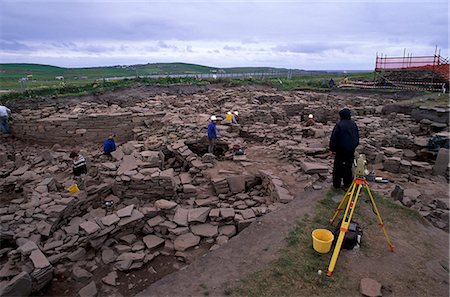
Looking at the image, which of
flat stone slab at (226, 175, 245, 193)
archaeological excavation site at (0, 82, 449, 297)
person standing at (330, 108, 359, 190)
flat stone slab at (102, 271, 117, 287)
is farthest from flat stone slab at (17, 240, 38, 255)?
person standing at (330, 108, 359, 190)

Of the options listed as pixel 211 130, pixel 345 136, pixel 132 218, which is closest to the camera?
pixel 345 136

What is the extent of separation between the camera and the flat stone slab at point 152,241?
6.02m

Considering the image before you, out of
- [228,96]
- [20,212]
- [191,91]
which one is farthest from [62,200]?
[191,91]

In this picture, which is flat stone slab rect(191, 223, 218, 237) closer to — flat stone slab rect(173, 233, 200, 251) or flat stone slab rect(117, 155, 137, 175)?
flat stone slab rect(173, 233, 200, 251)

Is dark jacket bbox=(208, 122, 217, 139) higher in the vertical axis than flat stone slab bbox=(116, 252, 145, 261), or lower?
higher

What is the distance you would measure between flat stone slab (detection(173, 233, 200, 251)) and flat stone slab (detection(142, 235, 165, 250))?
0.38 meters

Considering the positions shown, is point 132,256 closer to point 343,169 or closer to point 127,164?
point 127,164

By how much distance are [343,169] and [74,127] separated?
1169 centimetres

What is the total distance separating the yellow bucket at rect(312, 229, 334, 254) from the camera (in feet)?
14.1

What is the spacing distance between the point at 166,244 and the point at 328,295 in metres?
3.57

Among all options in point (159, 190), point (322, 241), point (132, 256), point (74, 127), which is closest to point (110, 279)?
point (132, 256)

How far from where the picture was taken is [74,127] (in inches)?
505

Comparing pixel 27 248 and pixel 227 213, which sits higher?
pixel 227 213

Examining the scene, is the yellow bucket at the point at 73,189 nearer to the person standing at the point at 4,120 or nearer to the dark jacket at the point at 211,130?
the dark jacket at the point at 211,130
